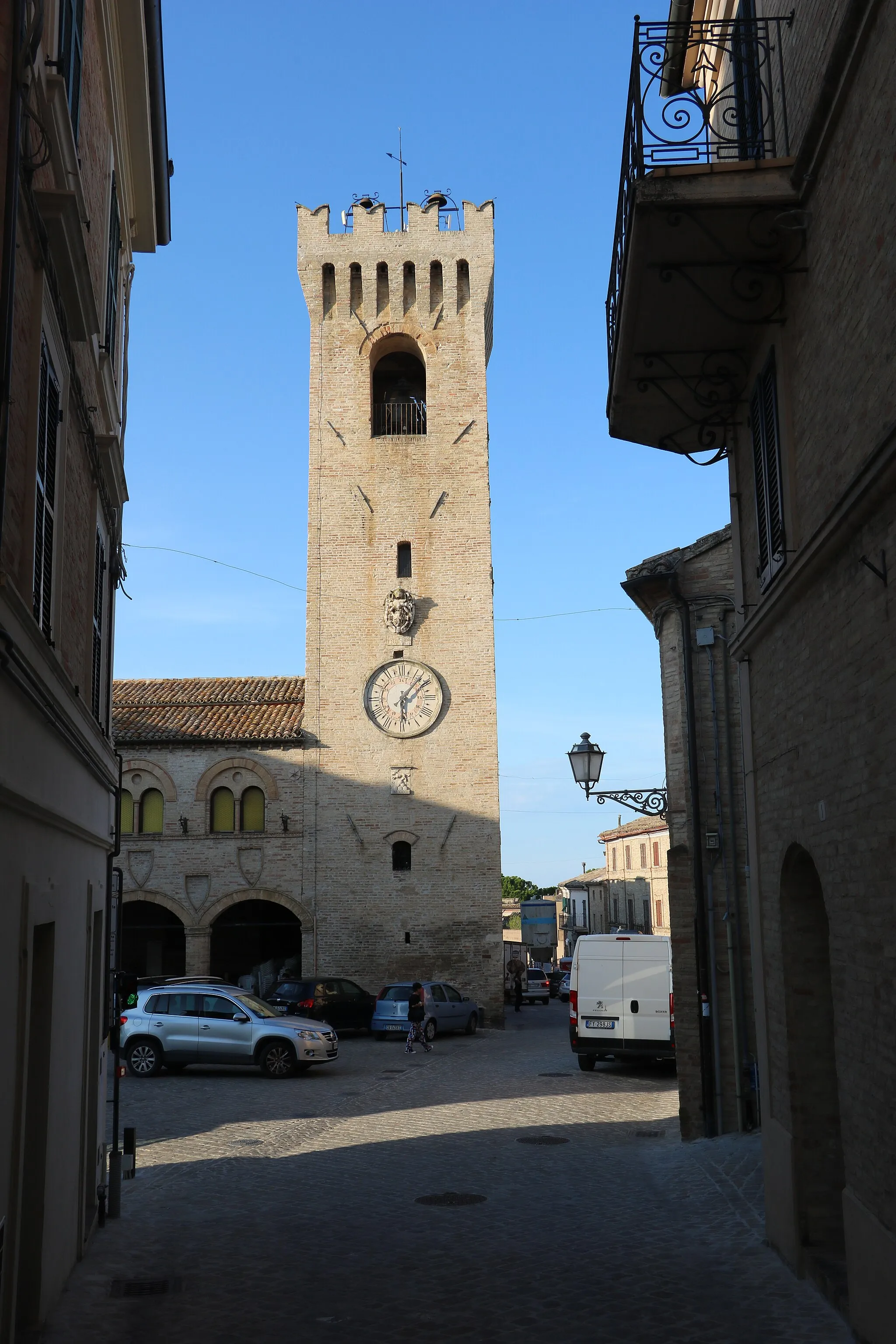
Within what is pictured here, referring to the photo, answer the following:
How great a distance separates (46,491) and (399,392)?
105ft

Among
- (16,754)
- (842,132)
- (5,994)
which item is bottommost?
(5,994)

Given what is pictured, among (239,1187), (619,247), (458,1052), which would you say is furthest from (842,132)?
(458,1052)

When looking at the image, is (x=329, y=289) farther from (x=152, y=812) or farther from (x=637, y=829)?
(x=637, y=829)

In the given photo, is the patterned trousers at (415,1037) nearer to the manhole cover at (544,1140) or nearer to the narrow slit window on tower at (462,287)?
the manhole cover at (544,1140)

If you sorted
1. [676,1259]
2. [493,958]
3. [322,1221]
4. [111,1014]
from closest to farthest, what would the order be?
[676,1259]
[322,1221]
[111,1014]
[493,958]

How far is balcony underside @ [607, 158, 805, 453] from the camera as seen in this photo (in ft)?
24.3

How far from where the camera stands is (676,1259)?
890 cm

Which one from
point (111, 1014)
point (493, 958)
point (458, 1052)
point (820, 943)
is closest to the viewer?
point (820, 943)

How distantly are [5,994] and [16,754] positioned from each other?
1163 mm

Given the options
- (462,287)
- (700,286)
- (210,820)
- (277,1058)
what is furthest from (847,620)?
(462,287)

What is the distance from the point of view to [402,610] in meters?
34.2

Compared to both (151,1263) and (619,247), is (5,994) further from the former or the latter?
(619,247)

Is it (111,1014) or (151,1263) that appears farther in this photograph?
(111,1014)

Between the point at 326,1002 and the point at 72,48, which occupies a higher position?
the point at 72,48
